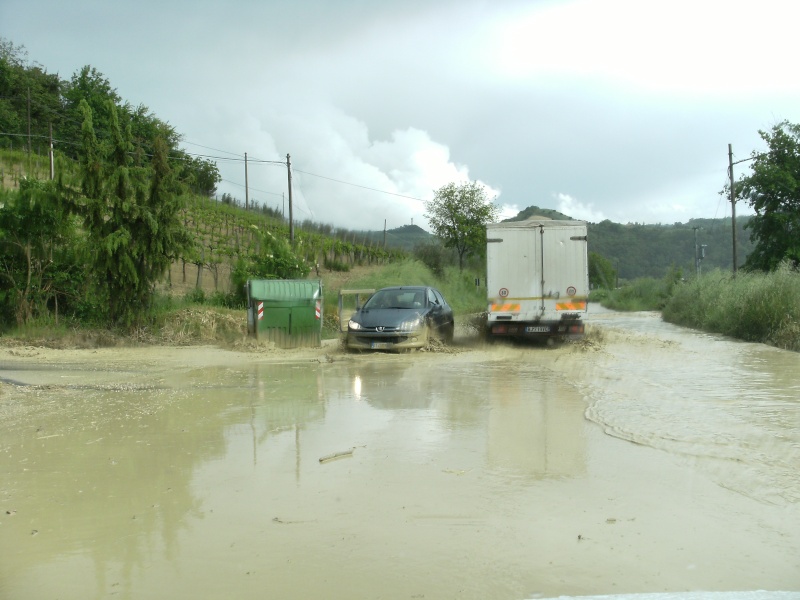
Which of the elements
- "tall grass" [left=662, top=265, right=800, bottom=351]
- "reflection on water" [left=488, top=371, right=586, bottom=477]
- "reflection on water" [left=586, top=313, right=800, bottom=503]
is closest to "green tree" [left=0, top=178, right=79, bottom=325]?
Result: "reflection on water" [left=488, top=371, right=586, bottom=477]

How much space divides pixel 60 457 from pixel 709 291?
2502cm

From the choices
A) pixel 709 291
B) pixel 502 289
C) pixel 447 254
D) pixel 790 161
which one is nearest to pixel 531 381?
pixel 502 289

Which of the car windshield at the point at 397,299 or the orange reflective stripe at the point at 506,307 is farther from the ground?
the car windshield at the point at 397,299

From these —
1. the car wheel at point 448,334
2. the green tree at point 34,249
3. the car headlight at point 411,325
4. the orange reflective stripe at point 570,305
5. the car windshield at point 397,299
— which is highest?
the green tree at point 34,249

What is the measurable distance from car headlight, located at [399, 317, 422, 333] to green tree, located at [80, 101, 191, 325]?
586 centimetres

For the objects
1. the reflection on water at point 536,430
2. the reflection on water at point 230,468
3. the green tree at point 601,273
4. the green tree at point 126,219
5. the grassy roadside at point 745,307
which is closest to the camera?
the reflection on water at point 230,468

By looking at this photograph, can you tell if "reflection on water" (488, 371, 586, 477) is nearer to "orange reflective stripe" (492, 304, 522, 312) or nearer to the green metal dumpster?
"orange reflective stripe" (492, 304, 522, 312)

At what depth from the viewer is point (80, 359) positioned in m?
14.5

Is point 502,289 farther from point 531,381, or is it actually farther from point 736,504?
point 736,504

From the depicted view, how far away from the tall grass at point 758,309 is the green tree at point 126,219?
1471cm

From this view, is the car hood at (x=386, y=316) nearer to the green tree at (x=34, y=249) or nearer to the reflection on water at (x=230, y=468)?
the reflection on water at (x=230, y=468)

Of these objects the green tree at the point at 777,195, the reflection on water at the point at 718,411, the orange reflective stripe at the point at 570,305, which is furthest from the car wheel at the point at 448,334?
the green tree at the point at 777,195

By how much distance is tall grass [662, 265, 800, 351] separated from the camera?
713 inches

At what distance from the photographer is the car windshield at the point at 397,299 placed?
1605cm
